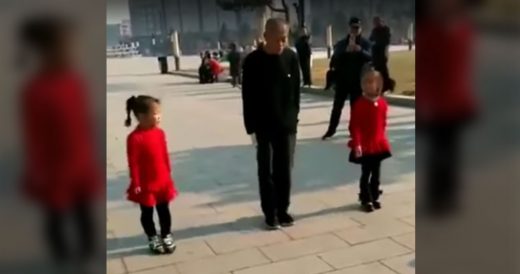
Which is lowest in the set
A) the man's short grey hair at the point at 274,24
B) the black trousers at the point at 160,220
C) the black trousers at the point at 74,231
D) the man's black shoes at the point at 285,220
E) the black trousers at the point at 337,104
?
the man's black shoes at the point at 285,220

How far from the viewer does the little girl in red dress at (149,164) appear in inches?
94.8

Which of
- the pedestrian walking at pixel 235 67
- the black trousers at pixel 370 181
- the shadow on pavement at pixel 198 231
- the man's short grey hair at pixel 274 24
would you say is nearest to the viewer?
the man's short grey hair at pixel 274 24

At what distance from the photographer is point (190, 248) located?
2.74 meters

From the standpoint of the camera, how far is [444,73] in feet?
2.78

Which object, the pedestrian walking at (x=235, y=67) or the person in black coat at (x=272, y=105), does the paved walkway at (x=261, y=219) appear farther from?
the pedestrian walking at (x=235, y=67)

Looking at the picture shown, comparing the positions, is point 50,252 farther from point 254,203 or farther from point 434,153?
point 254,203

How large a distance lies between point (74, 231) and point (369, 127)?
7.85 feet

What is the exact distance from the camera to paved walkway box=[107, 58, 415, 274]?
2496 millimetres

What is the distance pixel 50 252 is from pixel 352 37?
429cm

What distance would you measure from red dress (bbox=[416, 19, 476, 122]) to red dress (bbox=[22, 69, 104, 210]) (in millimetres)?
512

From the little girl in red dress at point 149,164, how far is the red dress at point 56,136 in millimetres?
1583

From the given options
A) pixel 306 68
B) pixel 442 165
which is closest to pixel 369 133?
pixel 442 165

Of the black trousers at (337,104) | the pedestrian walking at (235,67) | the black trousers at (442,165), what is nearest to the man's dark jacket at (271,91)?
the black trousers at (442,165)

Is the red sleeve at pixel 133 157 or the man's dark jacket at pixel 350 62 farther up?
the man's dark jacket at pixel 350 62
